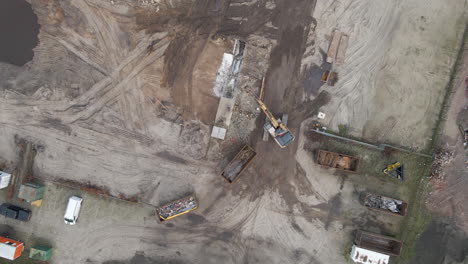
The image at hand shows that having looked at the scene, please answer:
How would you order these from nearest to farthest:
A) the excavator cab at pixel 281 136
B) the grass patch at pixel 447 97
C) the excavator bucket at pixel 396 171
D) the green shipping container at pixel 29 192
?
the excavator cab at pixel 281 136, the green shipping container at pixel 29 192, the excavator bucket at pixel 396 171, the grass patch at pixel 447 97

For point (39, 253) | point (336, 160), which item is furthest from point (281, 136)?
point (39, 253)

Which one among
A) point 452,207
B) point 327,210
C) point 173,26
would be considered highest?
point 173,26

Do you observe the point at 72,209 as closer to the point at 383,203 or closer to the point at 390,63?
the point at 383,203

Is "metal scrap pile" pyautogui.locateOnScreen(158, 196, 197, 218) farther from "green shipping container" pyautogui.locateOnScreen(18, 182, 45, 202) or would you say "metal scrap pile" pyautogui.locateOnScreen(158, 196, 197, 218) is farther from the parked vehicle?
the parked vehicle

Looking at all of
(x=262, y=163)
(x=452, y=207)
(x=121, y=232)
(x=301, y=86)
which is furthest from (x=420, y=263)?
(x=121, y=232)

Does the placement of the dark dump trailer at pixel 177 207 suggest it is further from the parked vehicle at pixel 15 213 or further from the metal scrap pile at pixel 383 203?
the metal scrap pile at pixel 383 203

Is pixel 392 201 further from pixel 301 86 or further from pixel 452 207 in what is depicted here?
pixel 301 86

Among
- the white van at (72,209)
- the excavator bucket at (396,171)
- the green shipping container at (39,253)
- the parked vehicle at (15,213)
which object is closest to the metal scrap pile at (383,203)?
the excavator bucket at (396,171)
